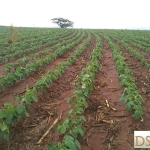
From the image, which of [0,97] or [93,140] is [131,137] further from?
[0,97]

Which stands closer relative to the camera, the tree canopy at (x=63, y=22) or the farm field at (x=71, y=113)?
the farm field at (x=71, y=113)

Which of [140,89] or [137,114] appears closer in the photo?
[137,114]

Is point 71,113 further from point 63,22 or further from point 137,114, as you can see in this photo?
point 63,22

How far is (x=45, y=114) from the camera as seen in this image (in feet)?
13.9

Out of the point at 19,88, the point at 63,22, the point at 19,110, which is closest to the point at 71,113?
the point at 19,110

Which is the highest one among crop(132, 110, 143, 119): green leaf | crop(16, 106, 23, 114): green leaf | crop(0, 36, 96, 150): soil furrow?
crop(16, 106, 23, 114): green leaf

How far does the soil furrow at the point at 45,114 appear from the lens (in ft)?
11.2

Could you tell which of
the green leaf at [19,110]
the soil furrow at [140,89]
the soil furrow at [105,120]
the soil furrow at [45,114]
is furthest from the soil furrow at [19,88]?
the soil furrow at [140,89]

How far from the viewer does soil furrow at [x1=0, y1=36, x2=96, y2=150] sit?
341cm

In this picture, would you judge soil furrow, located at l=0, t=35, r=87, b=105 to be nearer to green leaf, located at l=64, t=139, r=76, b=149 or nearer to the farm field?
the farm field

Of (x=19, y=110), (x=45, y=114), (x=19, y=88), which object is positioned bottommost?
(x=45, y=114)

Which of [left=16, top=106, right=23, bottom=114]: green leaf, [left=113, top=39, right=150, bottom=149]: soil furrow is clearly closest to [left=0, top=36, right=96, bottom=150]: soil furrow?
[left=16, top=106, right=23, bottom=114]: green leaf

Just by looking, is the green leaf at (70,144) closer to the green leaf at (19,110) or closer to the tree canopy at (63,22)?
the green leaf at (19,110)

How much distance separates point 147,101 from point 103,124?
4.99 ft
